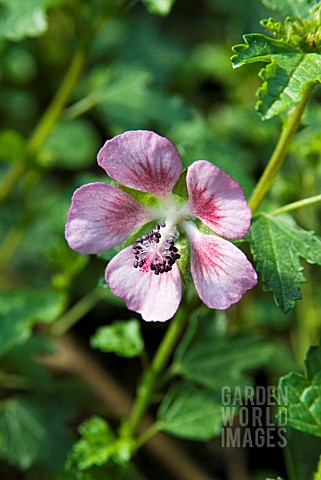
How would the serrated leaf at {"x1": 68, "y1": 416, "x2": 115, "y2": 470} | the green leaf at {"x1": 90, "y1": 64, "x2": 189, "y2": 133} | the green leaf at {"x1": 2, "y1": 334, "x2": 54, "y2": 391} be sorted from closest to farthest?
the serrated leaf at {"x1": 68, "y1": 416, "x2": 115, "y2": 470}, the green leaf at {"x1": 2, "y1": 334, "x2": 54, "y2": 391}, the green leaf at {"x1": 90, "y1": 64, "x2": 189, "y2": 133}

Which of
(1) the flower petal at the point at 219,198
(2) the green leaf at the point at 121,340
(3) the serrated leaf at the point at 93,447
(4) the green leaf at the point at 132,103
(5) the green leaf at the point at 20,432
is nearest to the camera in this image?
(1) the flower petal at the point at 219,198

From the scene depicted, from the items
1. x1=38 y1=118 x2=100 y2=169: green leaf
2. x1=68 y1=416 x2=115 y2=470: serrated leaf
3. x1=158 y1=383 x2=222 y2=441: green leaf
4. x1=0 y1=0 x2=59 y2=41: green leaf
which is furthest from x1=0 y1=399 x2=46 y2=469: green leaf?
x1=0 y1=0 x2=59 y2=41: green leaf

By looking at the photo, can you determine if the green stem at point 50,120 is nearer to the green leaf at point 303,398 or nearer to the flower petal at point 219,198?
the flower petal at point 219,198

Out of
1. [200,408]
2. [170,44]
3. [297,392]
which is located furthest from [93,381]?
[170,44]

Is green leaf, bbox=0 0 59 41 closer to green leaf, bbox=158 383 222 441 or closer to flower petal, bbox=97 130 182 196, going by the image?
flower petal, bbox=97 130 182 196

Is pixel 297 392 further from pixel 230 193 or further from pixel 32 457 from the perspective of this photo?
pixel 32 457

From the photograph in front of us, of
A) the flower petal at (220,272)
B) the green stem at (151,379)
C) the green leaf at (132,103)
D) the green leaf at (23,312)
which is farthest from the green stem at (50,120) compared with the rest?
the flower petal at (220,272)

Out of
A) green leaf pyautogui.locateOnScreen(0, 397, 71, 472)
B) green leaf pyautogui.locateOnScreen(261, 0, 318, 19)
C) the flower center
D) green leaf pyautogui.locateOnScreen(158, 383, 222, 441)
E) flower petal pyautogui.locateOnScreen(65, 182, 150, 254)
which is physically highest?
green leaf pyautogui.locateOnScreen(261, 0, 318, 19)
